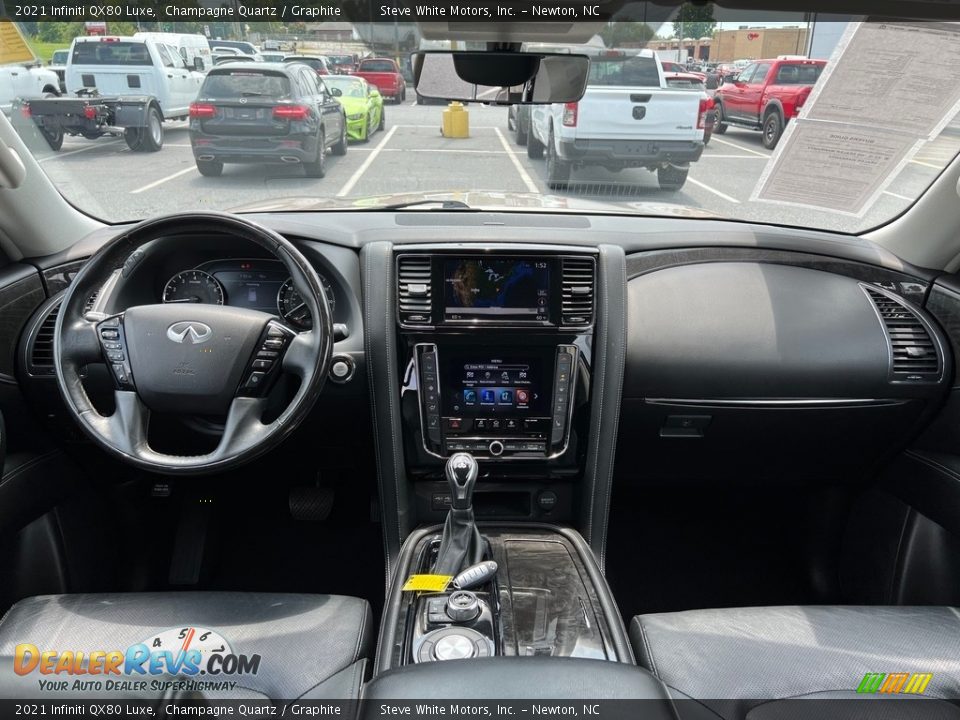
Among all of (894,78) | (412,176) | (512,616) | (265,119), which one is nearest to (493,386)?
(512,616)

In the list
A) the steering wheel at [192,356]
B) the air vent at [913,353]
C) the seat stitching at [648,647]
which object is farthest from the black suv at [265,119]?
the air vent at [913,353]

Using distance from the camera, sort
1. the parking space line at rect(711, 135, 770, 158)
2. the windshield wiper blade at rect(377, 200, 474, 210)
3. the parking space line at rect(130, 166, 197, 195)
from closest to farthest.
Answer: the windshield wiper blade at rect(377, 200, 474, 210) < the parking space line at rect(711, 135, 770, 158) < the parking space line at rect(130, 166, 197, 195)

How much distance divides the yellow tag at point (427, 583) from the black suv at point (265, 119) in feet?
5.61

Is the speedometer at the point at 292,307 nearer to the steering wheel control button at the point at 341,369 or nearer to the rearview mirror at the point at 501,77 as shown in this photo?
the steering wheel control button at the point at 341,369

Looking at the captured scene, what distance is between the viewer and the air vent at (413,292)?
2.31 metres

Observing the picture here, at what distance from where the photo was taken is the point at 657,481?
2.92 m

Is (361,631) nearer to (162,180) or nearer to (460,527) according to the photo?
(460,527)

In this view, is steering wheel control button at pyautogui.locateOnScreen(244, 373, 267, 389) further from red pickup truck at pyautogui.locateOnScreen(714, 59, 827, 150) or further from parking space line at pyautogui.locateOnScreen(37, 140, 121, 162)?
red pickup truck at pyautogui.locateOnScreen(714, 59, 827, 150)

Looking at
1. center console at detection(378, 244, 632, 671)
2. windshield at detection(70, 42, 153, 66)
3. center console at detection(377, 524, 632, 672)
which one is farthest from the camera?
windshield at detection(70, 42, 153, 66)

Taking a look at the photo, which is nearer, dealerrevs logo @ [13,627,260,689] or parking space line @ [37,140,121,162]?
dealerrevs logo @ [13,627,260,689]

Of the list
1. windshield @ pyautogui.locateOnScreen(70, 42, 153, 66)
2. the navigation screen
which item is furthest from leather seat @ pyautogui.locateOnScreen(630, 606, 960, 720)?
windshield @ pyautogui.locateOnScreen(70, 42, 153, 66)

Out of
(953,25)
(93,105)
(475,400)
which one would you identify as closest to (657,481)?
(475,400)

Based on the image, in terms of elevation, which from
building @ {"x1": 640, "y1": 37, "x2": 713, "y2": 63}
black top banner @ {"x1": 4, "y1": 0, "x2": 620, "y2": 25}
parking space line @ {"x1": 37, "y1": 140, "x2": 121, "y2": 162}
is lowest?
parking space line @ {"x1": 37, "y1": 140, "x2": 121, "y2": 162}

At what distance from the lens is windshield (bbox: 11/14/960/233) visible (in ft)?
7.29
